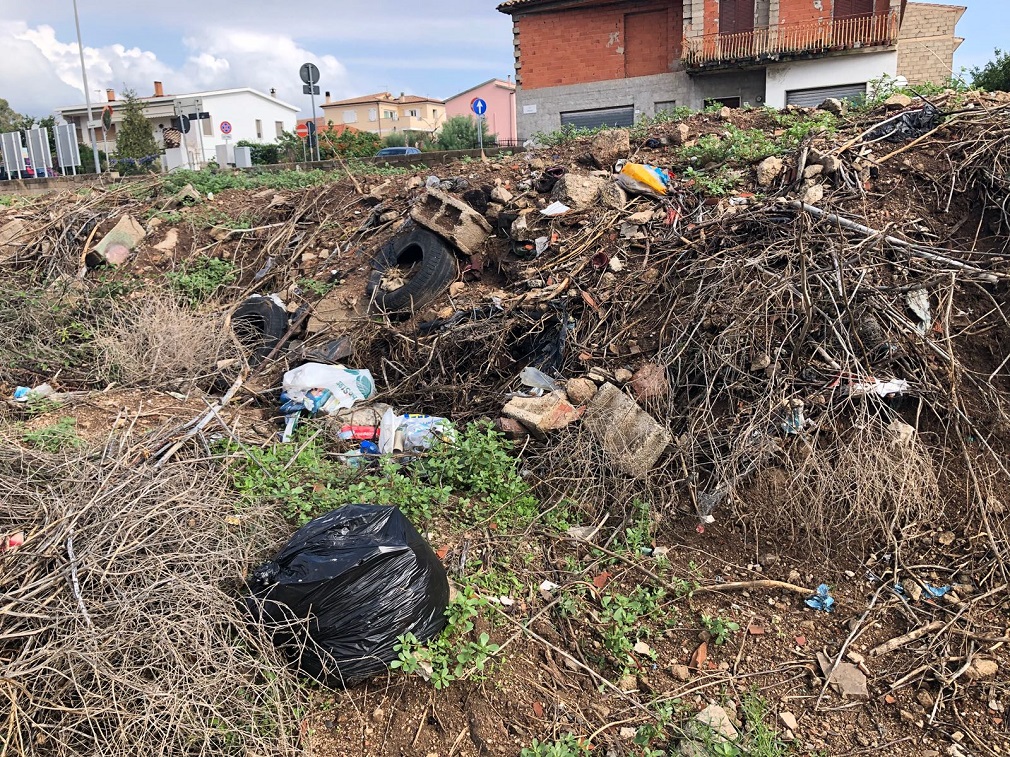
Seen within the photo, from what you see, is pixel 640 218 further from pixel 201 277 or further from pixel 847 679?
pixel 201 277

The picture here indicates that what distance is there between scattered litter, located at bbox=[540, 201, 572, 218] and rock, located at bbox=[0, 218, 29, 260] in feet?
19.0

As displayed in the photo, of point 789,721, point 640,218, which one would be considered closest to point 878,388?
point 789,721

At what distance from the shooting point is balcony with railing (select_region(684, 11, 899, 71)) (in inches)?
717

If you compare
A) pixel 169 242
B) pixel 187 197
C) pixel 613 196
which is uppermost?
pixel 187 197

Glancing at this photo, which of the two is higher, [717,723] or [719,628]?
[719,628]

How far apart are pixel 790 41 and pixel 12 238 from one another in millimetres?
18587

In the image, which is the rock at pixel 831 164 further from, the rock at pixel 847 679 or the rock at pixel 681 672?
the rock at pixel 681 672

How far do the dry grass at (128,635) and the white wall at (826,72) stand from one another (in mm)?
19507

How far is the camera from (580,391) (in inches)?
167

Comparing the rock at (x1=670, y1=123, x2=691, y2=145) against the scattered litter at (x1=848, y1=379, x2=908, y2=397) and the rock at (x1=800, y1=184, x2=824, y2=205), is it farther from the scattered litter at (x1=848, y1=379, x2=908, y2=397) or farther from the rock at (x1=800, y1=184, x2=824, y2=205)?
the scattered litter at (x1=848, y1=379, x2=908, y2=397)

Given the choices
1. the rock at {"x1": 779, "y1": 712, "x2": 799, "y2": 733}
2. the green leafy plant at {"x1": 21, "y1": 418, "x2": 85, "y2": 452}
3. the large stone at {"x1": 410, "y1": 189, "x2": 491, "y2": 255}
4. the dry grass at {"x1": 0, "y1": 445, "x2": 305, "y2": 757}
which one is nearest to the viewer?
the dry grass at {"x1": 0, "y1": 445, "x2": 305, "y2": 757}

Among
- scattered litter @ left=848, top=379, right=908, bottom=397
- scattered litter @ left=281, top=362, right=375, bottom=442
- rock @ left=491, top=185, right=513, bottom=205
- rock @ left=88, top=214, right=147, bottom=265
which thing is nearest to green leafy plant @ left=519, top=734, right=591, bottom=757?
scattered litter @ left=848, top=379, right=908, bottom=397

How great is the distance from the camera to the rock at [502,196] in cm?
641

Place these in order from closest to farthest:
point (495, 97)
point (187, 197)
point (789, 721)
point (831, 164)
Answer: point (789, 721)
point (831, 164)
point (187, 197)
point (495, 97)
